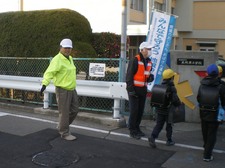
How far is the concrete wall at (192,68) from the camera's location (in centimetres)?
833

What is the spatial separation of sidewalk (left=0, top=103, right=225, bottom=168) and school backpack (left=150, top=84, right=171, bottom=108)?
763mm

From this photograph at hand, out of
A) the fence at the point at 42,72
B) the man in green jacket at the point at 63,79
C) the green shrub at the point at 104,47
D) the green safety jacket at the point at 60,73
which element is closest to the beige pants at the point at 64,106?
the man in green jacket at the point at 63,79

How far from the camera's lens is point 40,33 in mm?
13180

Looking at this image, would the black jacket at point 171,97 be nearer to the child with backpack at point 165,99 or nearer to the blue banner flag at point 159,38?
the child with backpack at point 165,99

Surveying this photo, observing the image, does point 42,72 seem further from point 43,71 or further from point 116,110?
point 116,110

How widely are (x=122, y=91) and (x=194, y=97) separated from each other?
1755 mm

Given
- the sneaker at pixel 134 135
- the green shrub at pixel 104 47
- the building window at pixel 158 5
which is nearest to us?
the sneaker at pixel 134 135

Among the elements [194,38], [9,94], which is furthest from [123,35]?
[194,38]

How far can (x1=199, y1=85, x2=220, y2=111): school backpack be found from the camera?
5.69m

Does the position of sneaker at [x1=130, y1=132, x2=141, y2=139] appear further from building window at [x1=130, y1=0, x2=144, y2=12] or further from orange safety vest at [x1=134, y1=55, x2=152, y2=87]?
building window at [x1=130, y1=0, x2=144, y2=12]

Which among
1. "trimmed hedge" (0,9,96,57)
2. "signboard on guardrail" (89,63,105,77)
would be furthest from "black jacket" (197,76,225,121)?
"trimmed hedge" (0,9,96,57)

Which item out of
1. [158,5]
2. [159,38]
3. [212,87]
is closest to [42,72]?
[159,38]

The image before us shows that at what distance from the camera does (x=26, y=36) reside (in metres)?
13.3

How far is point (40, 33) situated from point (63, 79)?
269 inches
